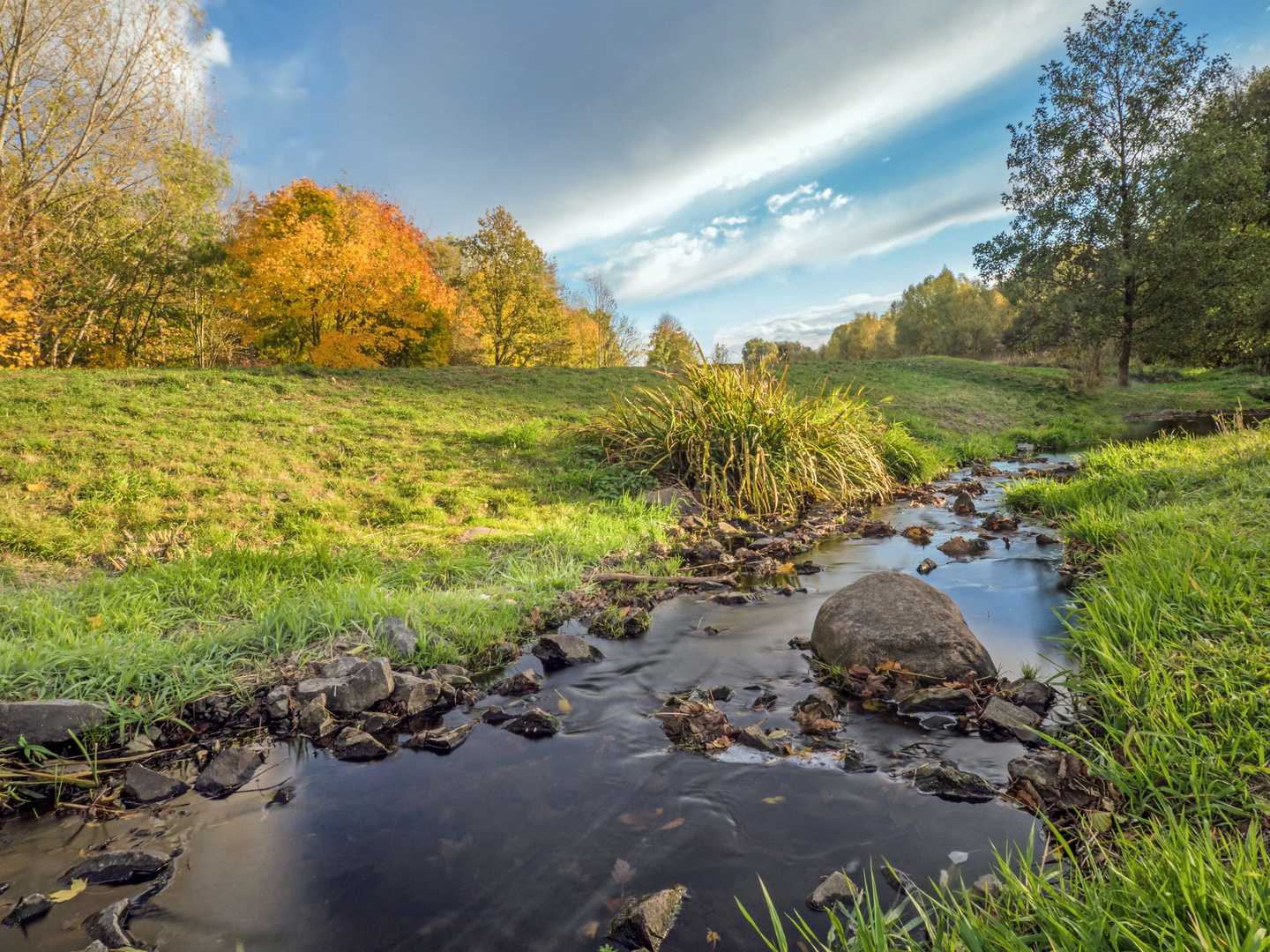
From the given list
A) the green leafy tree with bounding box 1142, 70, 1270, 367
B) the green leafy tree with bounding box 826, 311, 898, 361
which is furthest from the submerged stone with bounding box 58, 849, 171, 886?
the green leafy tree with bounding box 826, 311, 898, 361

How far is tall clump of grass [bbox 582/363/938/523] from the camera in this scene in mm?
8102

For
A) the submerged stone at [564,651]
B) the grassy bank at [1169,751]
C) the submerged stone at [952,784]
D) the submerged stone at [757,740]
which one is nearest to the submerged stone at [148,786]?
the submerged stone at [564,651]

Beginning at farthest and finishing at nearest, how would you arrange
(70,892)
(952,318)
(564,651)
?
(952,318) < (564,651) < (70,892)

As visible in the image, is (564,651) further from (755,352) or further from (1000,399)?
(1000,399)

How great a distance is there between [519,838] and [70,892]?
1.56 m

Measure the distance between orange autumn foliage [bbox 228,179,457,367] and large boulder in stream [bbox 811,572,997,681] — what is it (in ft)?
62.2

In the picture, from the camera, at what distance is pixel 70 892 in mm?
2102

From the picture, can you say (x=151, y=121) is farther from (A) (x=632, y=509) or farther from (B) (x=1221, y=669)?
(B) (x=1221, y=669)

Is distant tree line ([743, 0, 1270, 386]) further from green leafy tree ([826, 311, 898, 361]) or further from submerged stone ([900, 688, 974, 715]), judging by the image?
green leafy tree ([826, 311, 898, 361])

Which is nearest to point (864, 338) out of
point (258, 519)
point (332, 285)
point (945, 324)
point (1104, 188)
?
point (945, 324)

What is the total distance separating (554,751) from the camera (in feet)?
9.80

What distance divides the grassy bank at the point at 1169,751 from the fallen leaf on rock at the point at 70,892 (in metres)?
2.64

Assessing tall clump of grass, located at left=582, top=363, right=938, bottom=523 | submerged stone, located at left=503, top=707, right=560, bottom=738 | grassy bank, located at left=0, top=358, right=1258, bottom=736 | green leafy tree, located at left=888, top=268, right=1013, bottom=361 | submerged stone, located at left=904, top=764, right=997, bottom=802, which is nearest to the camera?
submerged stone, located at left=904, top=764, right=997, bottom=802

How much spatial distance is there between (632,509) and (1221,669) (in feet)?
17.5
